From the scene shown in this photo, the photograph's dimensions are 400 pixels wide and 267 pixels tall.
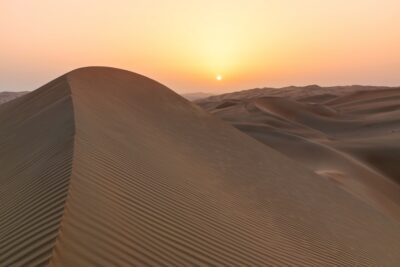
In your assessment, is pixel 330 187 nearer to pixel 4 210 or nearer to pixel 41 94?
pixel 41 94

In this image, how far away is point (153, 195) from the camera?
5793 millimetres

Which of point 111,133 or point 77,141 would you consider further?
point 111,133

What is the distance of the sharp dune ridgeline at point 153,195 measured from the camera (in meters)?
4.11

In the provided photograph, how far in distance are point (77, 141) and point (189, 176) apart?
183 cm

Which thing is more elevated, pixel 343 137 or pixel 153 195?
pixel 153 195

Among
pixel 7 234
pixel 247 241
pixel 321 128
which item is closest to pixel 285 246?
pixel 247 241

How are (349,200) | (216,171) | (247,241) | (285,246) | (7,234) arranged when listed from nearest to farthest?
(7,234)
(247,241)
(285,246)
(216,171)
(349,200)

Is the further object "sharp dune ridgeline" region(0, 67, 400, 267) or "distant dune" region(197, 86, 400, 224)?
"distant dune" region(197, 86, 400, 224)

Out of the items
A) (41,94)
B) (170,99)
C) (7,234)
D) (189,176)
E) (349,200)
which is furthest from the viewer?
(170,99)

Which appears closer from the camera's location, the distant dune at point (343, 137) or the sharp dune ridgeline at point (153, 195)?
the sharp dune ridgeline at point (153, 195)

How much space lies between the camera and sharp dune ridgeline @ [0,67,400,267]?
162 inches

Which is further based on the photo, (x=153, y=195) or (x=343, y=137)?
(x=343, y=137)

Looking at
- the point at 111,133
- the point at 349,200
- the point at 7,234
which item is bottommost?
the point at 349,200

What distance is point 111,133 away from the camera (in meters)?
8.16
